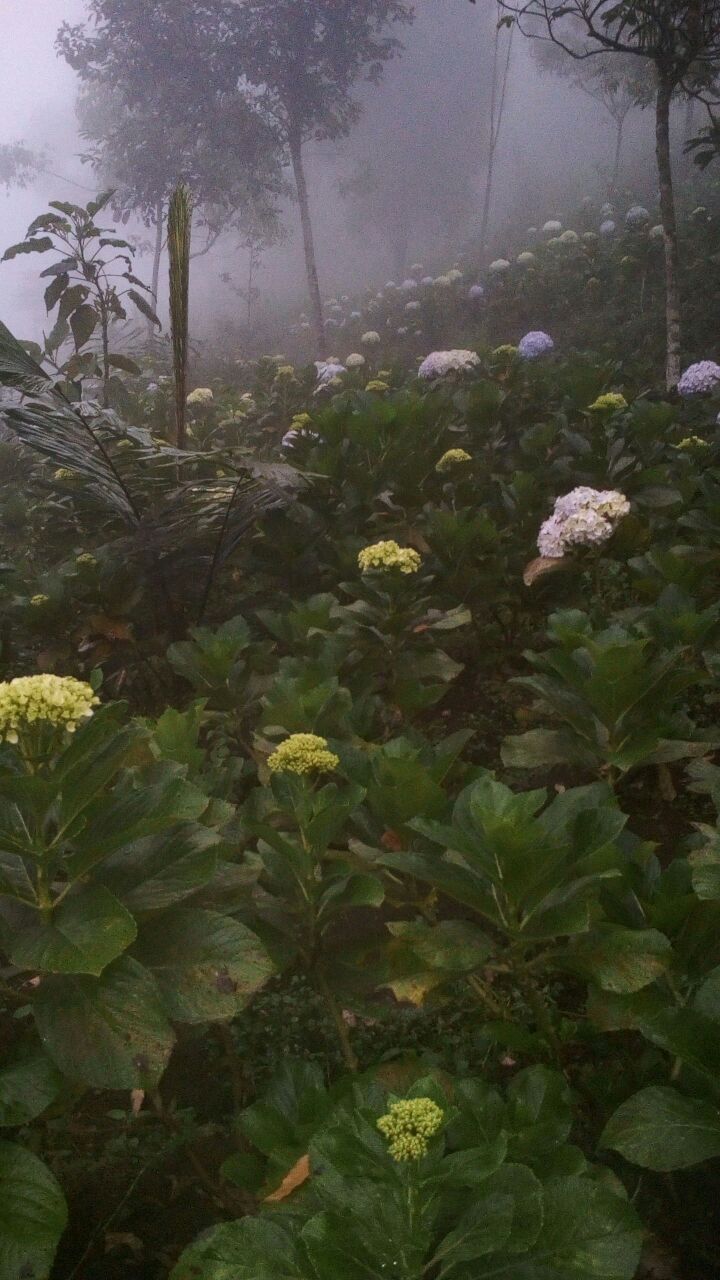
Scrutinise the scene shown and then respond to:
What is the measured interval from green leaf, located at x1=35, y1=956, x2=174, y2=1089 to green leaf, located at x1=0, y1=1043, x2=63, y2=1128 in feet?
0.16

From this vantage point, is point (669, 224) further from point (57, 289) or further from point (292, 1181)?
point (292, 1181)

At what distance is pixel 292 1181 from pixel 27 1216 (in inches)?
12.2

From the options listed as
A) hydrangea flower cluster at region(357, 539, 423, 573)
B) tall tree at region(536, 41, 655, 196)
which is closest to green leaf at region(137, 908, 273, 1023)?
hydrangea flower cluster at region(357, 539, 423, 573)

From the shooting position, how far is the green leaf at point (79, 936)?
93 centimetres

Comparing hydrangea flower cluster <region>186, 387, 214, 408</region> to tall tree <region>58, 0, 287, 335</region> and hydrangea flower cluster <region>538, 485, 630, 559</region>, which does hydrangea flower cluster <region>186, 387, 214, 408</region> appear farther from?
tall tree <region>58, 0, 287, 335</region>

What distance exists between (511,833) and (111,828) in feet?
1.81

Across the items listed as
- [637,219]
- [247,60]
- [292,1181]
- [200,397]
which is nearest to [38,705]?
[292,1181]

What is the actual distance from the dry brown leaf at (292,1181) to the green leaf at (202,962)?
0.21 metres

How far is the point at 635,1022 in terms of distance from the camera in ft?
3.70

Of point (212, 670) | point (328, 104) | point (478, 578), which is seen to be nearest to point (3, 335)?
point (212, 670)

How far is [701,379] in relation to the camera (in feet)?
15.8

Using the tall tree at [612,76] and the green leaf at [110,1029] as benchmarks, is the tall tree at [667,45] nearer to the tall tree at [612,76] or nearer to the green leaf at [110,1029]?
the green leaf at [110,1029]

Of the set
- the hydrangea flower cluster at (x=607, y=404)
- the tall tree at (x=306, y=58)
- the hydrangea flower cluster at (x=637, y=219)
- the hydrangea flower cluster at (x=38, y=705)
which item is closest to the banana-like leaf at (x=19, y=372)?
the hydrangea flower cluster at (x=38, y=705)

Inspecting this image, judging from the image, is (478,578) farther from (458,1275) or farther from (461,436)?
(458,1275)
